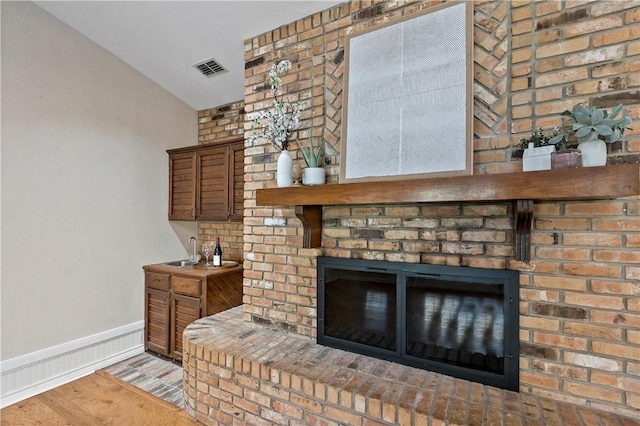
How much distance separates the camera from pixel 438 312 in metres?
1.77

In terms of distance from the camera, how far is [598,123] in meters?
1.31

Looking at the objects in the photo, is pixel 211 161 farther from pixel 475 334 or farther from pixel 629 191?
pixel 629 191

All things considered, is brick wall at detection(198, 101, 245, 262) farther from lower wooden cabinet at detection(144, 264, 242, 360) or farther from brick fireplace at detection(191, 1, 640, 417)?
brick fireplace at detection(191, 1, 640, 417)

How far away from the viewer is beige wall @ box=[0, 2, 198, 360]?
2432 millimetres

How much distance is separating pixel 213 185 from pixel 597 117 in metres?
3.10

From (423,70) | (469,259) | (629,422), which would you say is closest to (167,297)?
(469,259)

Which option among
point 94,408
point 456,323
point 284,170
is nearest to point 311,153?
point 284,170

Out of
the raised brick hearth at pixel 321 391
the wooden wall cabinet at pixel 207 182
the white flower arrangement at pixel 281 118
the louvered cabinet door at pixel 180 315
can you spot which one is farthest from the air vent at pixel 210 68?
the raised brick hearth at pixel 321 391

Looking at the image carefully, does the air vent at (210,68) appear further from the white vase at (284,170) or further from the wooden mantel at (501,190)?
the wooden mantel at (501,190)

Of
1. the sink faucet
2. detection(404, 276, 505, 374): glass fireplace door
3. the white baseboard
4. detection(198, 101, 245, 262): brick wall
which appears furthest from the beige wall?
detection(404, 276, 505, 374): glass fireplace door

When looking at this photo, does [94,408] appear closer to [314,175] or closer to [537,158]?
[314,175]

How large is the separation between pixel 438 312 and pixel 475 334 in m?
0.21

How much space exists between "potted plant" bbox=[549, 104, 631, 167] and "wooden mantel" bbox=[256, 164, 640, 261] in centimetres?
14

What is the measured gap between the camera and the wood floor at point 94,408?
7.19 ft
